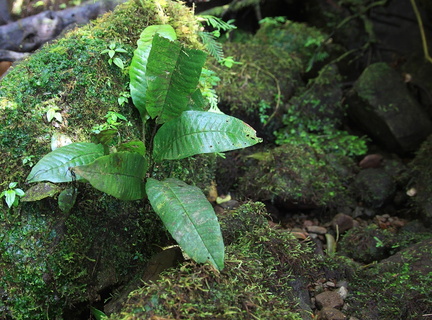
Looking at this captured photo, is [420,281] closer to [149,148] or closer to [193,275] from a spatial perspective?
[193,275]

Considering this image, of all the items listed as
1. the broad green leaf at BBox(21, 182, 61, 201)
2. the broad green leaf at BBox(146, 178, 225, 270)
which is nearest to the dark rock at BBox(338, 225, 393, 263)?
the broad green leaf at BBox(146, 178, 225, 270)

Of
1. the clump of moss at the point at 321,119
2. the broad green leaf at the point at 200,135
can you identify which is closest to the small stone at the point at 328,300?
the broad green leaf at the point at 200,135

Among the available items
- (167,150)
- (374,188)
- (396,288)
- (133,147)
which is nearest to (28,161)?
(133,147)

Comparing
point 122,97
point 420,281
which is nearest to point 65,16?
point 122,97

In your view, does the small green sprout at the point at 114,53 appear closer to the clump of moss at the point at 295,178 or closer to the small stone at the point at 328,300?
the clump of moss at the point at 295,178

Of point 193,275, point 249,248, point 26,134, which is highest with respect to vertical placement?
point 26,134

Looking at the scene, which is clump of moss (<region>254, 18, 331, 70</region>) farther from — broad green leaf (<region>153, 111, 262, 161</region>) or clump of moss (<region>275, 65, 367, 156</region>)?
broad green leaf (<region>153, 111, 262, 161</region>)

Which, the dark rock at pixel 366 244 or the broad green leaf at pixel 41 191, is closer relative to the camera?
the broad green leaf at pixel 41 191
